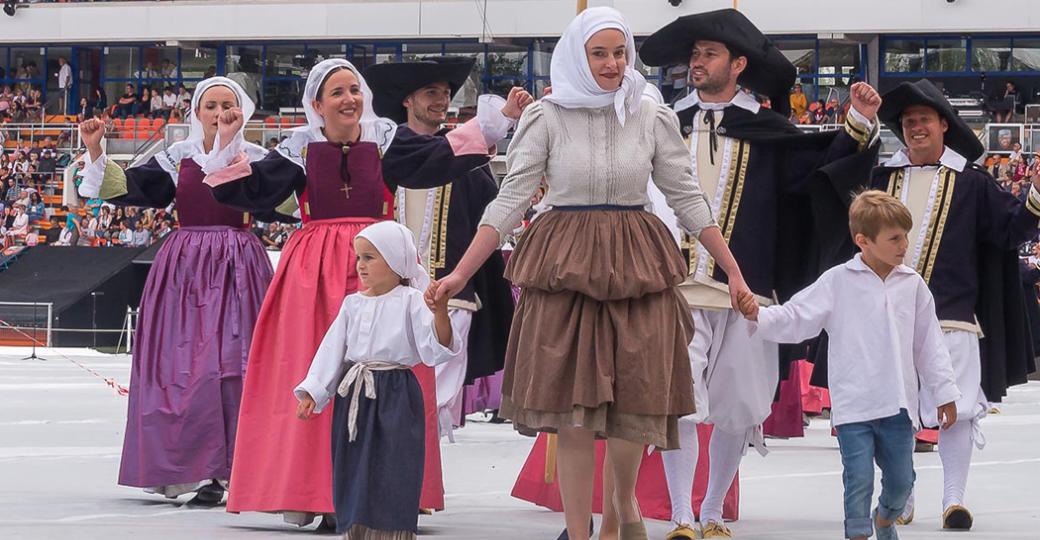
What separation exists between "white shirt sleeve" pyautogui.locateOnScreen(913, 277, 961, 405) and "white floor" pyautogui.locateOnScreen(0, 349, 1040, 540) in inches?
36.7

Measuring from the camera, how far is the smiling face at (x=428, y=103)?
888 centimetres

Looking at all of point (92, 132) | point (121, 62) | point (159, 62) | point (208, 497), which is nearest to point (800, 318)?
point (208, 497)

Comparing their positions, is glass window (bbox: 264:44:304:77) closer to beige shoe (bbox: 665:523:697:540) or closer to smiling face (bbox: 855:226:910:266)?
beige shoe (bbox: 665:523:697:540)

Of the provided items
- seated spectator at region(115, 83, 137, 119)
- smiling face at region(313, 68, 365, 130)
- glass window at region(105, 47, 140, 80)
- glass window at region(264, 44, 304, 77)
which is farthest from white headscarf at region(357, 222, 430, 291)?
glass window at region(105, 47, 140, 80)

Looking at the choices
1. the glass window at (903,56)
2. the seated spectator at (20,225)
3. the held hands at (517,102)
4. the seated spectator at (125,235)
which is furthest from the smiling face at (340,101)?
the glass window at (903,56)

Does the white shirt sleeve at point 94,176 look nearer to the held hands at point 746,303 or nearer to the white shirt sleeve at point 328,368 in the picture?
the white shirt sleeve at point 328,368

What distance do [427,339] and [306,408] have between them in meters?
0.46

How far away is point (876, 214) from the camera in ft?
20.4

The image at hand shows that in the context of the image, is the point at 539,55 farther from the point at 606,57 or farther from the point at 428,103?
the point at 606,57

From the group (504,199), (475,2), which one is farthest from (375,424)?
(475,2)

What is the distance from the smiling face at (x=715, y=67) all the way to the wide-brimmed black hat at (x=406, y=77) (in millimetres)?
1632

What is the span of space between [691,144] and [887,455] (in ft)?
5.41

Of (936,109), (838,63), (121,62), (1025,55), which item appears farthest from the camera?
(121,62)

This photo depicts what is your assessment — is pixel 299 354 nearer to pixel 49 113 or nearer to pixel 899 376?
pixel 899 376
